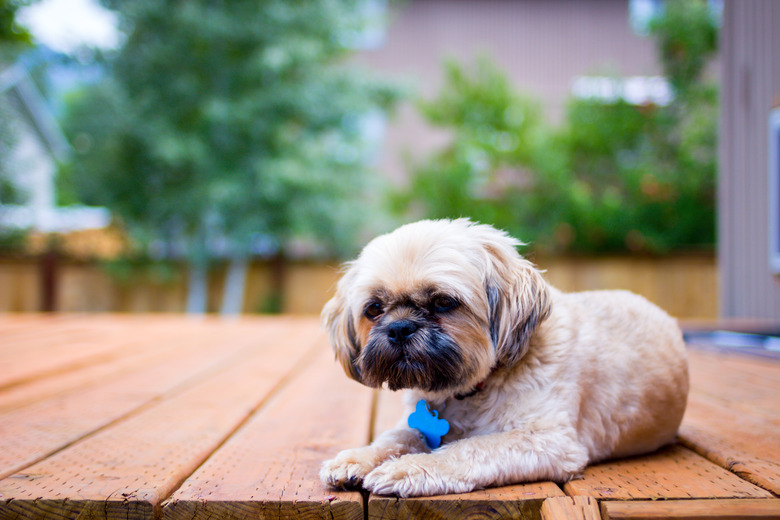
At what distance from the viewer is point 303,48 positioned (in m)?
10.1

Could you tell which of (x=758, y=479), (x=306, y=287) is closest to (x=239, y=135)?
(x=306, y=287)

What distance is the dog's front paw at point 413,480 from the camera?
163cm

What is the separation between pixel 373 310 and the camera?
218 centimetres

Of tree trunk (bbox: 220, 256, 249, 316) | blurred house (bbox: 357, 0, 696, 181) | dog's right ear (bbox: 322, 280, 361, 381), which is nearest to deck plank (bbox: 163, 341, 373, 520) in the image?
dog's right ear (bbox: 322, 280, 361, 381)

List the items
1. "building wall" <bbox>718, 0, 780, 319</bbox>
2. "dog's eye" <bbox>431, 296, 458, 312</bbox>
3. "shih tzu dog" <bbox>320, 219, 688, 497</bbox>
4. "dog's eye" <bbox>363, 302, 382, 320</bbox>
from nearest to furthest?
"shih tzu dog" <bbox>320, 219, 688, 497</bbox> < "dog's eye" <bbox>431, 296, 458, 312</bbox> < "dog's eye" <bbox>363, 302, 382, 320</bbox> < "building wall" <bbox>718, 0, 780, 319</bbox>

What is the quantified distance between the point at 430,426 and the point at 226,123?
8907 millimetres

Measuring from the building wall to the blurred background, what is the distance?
3.87 metres

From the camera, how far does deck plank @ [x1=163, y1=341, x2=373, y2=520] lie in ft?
5.25

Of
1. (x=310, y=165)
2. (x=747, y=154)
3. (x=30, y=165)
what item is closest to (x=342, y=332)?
(x=747, y=154)

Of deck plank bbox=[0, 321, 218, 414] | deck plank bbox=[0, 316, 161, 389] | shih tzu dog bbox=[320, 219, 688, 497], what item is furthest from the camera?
deck plank bbox=[0, 316, 161, 389]

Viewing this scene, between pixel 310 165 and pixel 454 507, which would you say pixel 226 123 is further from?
pixel 454 507

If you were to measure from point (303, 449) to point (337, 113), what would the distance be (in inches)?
356

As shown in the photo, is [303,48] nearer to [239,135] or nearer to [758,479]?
[239,135]

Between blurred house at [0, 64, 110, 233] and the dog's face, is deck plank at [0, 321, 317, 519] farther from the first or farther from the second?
blurred house at [0, 64, 110, 233]
